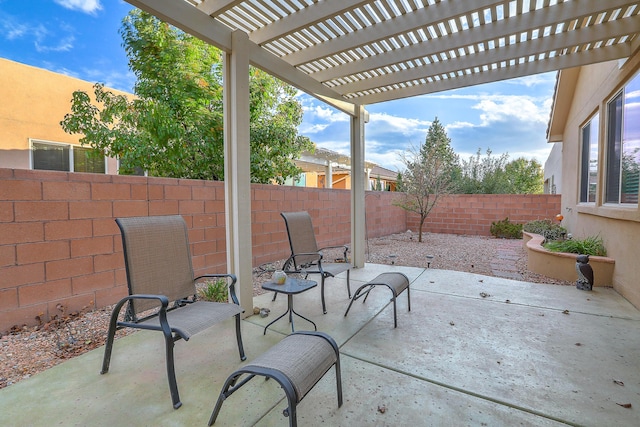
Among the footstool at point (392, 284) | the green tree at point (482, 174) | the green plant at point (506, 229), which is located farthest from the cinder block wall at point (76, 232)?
the green tree at point (482, 174)

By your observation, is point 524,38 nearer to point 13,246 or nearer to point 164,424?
A: point 164,424

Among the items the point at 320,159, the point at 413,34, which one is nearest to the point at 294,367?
the point at 413,34

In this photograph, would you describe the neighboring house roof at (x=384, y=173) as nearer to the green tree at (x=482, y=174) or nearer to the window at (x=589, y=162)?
the green tree at (x=482, y=174)

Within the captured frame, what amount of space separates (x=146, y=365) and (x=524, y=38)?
4894 mm

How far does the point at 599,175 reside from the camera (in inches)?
184

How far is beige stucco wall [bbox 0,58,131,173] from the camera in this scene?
5.68 meters

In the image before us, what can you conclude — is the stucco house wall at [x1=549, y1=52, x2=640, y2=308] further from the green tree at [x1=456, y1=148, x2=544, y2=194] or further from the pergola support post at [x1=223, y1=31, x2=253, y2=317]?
the pergola support post at [x1=223, y1=31, x2=253, y2=317]

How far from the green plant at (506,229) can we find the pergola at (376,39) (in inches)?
267

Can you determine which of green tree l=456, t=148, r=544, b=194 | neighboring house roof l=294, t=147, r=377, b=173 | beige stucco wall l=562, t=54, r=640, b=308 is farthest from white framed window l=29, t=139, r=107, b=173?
green tree l=456, t=148, r=544, b=194

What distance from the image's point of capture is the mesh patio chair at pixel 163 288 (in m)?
1.93

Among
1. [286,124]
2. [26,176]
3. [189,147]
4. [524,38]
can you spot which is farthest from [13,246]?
[524,38]

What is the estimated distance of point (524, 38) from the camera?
3307 millimetres

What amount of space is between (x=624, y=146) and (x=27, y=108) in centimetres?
1030

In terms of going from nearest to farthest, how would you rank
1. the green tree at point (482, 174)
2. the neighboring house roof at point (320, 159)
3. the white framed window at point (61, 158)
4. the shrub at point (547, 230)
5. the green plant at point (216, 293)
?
the green plant at point (216, 293) → the white framed window at point (61, 158) → the shrub at point (547, 230) → the neighboring house roof at point (320, 159) → the green tree at point (482, 174)
